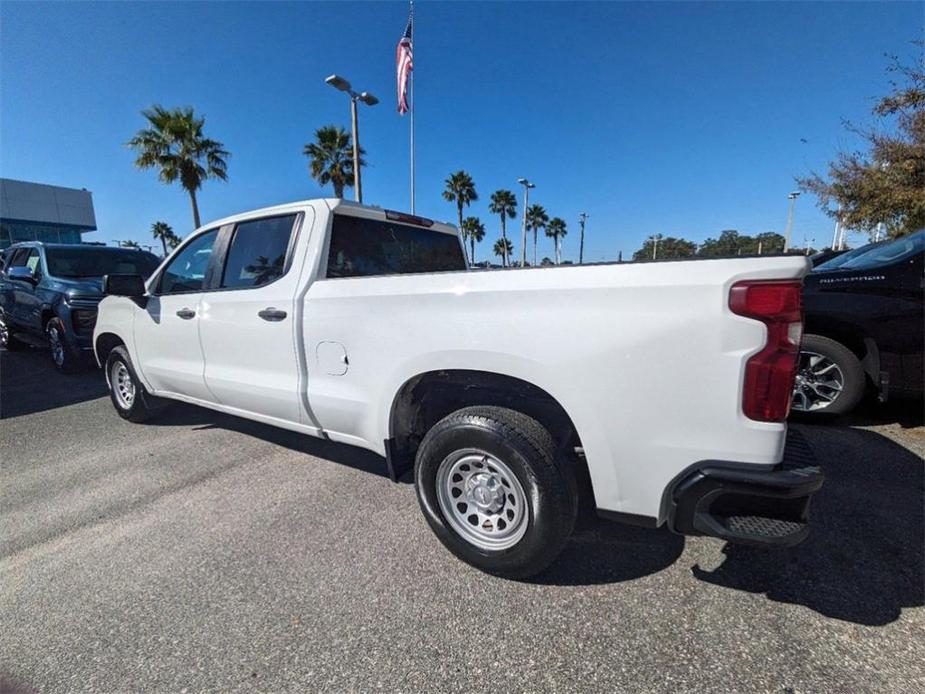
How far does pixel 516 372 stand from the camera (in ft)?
6.32

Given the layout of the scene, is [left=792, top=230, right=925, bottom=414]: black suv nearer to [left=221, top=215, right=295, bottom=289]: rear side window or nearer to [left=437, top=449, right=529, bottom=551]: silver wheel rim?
[left=437, top=449, right=529, bottom=551]: silver wheel rim

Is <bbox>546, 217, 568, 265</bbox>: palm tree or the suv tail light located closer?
the suv tail light

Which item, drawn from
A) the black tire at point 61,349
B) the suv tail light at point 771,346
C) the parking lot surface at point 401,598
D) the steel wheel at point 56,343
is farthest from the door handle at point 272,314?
the steel wheel at point 56,343

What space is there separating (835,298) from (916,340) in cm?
62

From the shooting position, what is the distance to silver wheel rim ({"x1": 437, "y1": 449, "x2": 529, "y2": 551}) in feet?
6.81

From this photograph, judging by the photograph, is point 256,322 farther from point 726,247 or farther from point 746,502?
point 726,247

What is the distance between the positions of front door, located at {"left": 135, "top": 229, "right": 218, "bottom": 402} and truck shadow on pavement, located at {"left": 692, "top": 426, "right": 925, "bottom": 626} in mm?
3665

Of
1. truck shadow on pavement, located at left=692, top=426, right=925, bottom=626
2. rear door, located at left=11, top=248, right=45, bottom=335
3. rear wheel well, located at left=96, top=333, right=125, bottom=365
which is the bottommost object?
truck shadow on pavement, located at left=692, top=426, right=925, bottom=626

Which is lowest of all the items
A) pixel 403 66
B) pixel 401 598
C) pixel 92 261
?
pixel 401 598

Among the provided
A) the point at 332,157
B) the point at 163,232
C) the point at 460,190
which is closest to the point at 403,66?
the point at 332,157

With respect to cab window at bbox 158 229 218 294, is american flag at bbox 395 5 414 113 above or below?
above

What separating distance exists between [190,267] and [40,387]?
436 centimetres

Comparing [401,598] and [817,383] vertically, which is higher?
[817,383]

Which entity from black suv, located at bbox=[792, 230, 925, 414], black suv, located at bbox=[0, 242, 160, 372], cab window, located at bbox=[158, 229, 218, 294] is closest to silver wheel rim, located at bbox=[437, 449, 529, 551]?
cab window, located at bbox=[158, 229, 218, 294]
